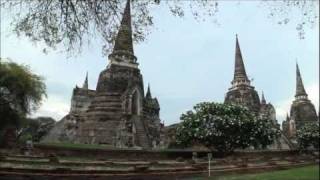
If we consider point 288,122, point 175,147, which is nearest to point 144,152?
point 175,147

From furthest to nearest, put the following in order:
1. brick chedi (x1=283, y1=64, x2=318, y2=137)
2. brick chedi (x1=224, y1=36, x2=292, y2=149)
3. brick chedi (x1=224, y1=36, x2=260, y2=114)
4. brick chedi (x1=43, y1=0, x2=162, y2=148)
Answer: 1. brick chedi (x1=283, y1=64, x2=318, y2=137)
2. brick chedi (x1=224, y1=36, x2=260, y2=114)
3. brick chedi (x1=224, y1=36, x2=292, y2=149)
4. brick chedi (x1=43, y1=0, x2=162, y2=148)

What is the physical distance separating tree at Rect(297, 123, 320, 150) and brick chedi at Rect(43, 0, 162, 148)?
16.0 metres

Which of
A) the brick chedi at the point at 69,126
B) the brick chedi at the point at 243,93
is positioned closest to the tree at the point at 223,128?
the brick chedi at the point at 69,126

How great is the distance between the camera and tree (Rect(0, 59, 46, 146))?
30.2m

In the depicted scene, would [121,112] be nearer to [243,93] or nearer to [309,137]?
[309,137]

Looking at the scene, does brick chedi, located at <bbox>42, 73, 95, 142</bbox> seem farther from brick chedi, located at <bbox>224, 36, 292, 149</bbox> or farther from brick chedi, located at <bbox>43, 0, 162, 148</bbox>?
brick chedi, located at <bbox>224, 36, 292, 149</bbox>

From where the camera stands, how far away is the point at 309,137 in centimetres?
4250

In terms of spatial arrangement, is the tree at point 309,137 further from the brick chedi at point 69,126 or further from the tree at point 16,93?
the tree at point 16,93

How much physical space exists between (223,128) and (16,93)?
15859 millimetres

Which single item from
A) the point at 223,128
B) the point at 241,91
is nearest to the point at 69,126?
the point at 223,128

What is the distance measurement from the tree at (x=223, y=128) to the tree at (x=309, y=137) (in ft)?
32.9

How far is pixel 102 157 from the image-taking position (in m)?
25.3

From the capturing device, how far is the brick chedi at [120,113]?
33.2m

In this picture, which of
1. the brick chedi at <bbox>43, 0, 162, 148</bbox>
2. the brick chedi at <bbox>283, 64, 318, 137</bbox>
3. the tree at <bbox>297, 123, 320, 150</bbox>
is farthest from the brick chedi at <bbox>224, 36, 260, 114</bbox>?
the brick chedi at <bbox>43, 0, 162, 148</bbox>
